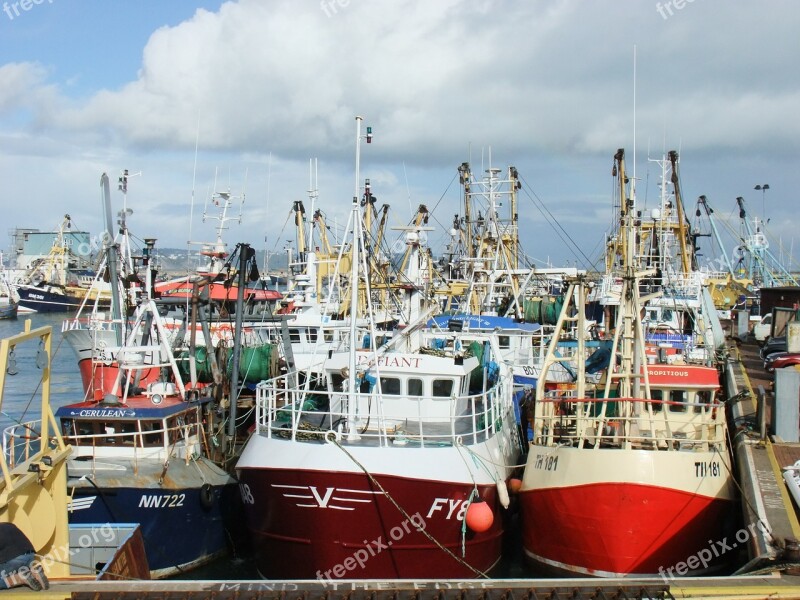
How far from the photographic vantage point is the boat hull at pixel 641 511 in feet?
45.6

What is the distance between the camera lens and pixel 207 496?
1609cm

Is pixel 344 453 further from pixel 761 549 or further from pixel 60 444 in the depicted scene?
pixel 761 549

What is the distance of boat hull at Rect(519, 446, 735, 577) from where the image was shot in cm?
1391

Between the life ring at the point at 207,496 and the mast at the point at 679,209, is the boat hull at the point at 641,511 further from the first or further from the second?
the mast at the point at 679,209

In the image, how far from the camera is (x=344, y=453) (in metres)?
13.3

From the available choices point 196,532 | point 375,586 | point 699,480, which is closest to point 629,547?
point 699,480

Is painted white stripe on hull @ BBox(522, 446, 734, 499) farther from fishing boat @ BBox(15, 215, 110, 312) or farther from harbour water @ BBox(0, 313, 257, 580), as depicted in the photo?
fishing boat @ BBox(15, 215, 110, 312)

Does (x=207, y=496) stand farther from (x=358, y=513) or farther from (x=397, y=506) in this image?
(x=397, y=506)

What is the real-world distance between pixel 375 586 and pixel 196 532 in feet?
23.9

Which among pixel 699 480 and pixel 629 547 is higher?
pixel 699 480

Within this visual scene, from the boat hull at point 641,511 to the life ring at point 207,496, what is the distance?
271 inches

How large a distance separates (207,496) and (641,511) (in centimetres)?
843

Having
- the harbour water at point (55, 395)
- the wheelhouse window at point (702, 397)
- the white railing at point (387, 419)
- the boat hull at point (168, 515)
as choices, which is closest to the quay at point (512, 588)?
the harbour water at point (55, 395)

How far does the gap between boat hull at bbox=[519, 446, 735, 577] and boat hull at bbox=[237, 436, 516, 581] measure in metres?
1.94
